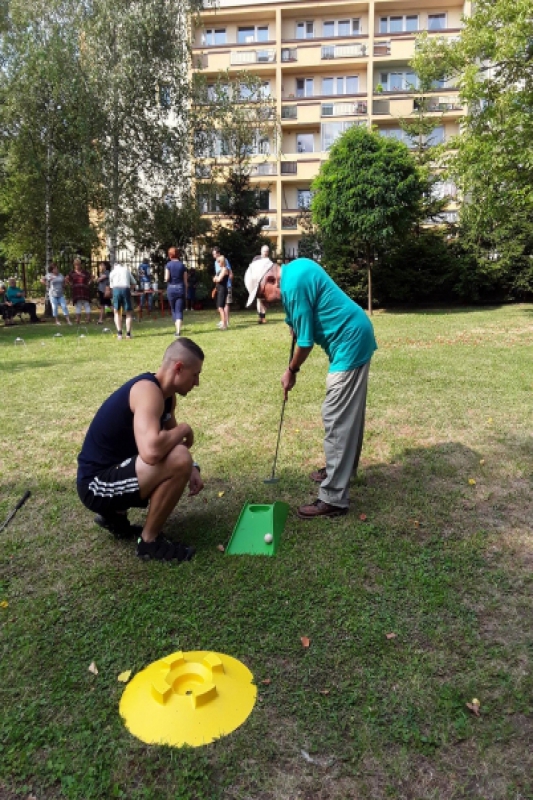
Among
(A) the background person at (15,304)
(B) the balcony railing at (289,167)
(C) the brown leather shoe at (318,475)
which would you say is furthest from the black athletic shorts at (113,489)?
(B) the balcony railing at (289,167)

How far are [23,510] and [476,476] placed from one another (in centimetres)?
338

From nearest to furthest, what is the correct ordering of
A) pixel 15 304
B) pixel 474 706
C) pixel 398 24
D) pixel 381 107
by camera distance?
1. pixel 474 706
2. pixel 15 304
3. pixel 381 107
4. pixel 398 24

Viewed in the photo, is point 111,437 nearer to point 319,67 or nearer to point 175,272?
point 175,272

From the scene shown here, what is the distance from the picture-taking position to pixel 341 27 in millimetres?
33031

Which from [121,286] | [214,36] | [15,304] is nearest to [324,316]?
[121,286]

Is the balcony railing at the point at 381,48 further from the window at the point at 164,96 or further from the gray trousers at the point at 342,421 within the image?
the gray trousers at the point at 342,421

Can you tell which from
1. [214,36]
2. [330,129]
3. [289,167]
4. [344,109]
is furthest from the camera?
[214,36]

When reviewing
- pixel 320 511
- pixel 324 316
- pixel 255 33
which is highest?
pixel 255 33

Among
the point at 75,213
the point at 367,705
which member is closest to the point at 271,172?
the point at 75,213

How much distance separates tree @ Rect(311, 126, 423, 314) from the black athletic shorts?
14.2 metres

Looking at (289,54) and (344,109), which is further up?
(289,54)

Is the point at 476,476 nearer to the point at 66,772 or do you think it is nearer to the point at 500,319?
the point at 66,772

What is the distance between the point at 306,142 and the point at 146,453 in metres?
34.4

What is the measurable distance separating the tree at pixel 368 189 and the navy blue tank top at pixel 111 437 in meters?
14.0
